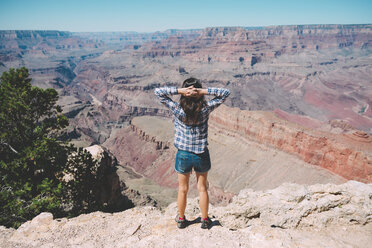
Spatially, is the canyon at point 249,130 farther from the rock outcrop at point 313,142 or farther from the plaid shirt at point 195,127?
the plaid shirt at point 195,127

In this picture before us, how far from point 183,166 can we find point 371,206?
6.15 metres

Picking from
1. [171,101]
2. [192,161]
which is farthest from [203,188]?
[171,101]

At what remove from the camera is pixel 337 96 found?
120 meters

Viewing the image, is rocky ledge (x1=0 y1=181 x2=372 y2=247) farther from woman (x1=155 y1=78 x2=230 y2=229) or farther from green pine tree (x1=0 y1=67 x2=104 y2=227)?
green pine tree (x1=0 y1=67 x2=104 y2=227)

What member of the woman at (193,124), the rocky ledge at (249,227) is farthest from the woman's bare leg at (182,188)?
the rocky ledge at (249,227)

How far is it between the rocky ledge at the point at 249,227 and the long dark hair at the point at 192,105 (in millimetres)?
3114

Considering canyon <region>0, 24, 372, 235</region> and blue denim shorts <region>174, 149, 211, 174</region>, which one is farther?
canyon <region>0, 24, 372, 235</region>

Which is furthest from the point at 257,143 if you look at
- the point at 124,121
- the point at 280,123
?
the point at 124,121

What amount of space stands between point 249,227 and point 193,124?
3508 mm

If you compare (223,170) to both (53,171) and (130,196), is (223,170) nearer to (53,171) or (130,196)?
(130,196)

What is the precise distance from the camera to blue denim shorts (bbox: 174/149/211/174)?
5.86 metres

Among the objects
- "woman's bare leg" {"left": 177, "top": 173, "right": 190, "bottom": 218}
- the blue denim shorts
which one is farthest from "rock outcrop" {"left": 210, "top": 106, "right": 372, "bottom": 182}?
the blue denim shorts

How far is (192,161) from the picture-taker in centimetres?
588

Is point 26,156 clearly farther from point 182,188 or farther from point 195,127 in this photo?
point 195,127
